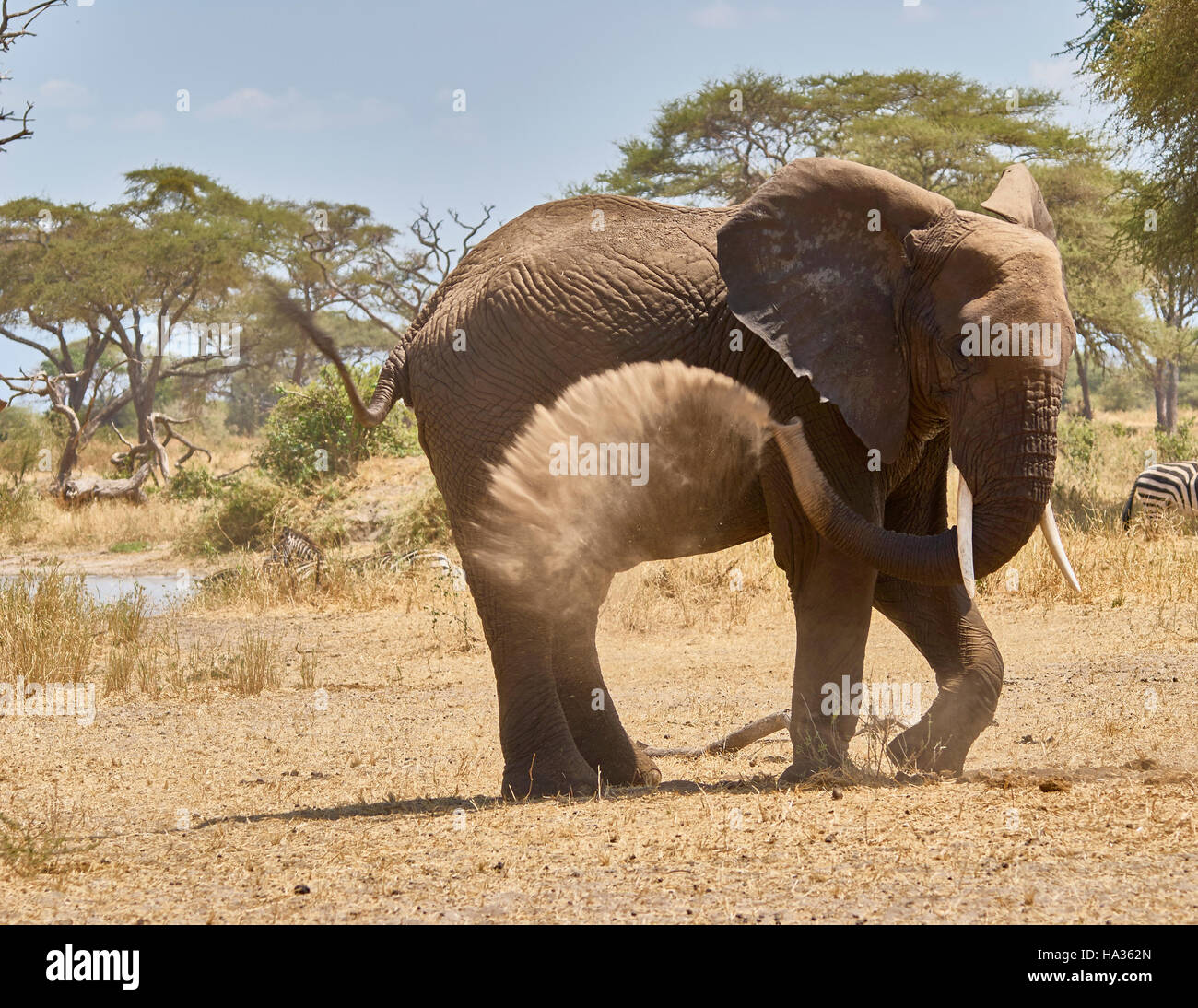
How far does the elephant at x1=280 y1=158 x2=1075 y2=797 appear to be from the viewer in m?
5.30

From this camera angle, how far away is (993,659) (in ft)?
20.7

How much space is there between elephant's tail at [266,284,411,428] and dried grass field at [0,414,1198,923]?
2.00 meters

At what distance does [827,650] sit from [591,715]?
143 centimetres

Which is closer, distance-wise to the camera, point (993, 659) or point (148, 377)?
point (993, 659)

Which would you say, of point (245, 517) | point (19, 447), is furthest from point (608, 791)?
point (19, 447)

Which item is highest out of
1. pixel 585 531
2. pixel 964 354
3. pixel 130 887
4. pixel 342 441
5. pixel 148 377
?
pixel 148 377

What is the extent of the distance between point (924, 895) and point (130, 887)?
2634 millimetres

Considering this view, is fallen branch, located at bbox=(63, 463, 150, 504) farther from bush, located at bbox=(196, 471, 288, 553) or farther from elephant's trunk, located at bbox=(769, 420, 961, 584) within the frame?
elephant's trunk, located at bbox=(769, 420, 961, 584)

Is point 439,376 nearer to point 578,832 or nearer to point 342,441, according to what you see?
point 578,832

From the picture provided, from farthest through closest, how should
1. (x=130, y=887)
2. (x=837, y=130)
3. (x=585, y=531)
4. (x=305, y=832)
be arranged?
(x=837, y=130)
(x=585, y=531)
(x=305, y=832)
(x=130, y=887)

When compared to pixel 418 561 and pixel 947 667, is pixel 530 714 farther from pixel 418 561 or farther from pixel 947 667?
pixel 418 561

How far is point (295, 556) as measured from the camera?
15.5 m

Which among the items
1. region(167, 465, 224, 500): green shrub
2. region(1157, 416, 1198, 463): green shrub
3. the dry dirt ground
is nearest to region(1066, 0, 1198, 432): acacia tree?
region(1157, 416, 1198, 463): green shrub

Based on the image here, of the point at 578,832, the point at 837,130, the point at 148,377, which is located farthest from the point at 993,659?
the point at 148,377
